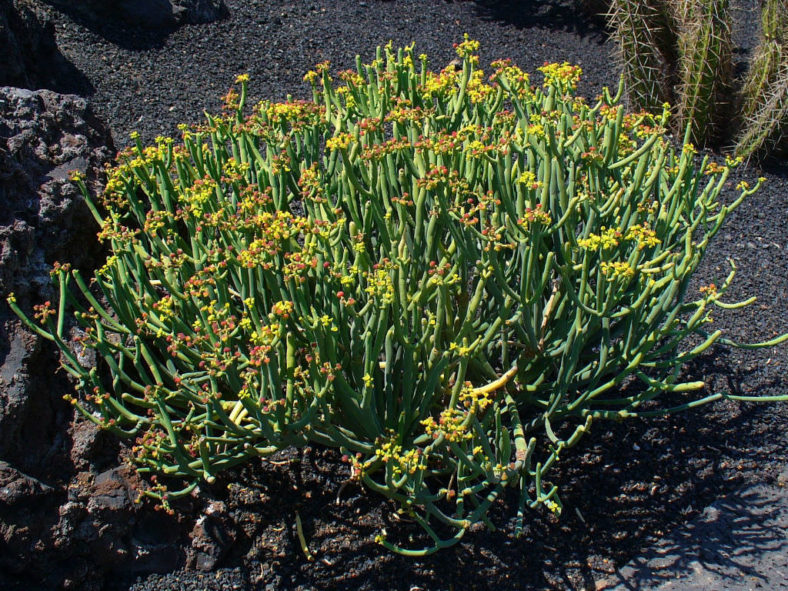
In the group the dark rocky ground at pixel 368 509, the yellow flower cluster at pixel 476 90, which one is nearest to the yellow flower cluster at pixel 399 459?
the dark rocky ground at pixel 368 509

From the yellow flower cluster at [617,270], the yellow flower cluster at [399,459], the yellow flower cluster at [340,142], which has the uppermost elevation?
the yellow flower cluster at [340,142]

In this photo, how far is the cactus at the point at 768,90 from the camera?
4379 mm

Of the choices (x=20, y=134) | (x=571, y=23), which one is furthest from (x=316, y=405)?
(x=571, y=23)

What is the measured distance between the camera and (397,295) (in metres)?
2.23

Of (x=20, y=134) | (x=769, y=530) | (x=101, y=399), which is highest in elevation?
(x=20, y=134)

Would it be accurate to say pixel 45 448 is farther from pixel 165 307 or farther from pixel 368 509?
pixel 368 509

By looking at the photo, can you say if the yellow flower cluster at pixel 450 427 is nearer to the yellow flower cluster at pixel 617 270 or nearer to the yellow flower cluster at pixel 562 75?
the yellow flower cluster at pixel 617 270

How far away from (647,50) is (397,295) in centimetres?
319

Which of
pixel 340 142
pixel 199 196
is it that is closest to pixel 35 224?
pixel 199 196

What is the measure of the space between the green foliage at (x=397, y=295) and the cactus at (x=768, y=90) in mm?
2012

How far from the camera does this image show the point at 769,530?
2660mm

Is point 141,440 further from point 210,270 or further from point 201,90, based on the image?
point 201,90

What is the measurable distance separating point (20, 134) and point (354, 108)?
1247 millimetres

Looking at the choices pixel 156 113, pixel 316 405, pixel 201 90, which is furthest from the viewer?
pixel 201 90
